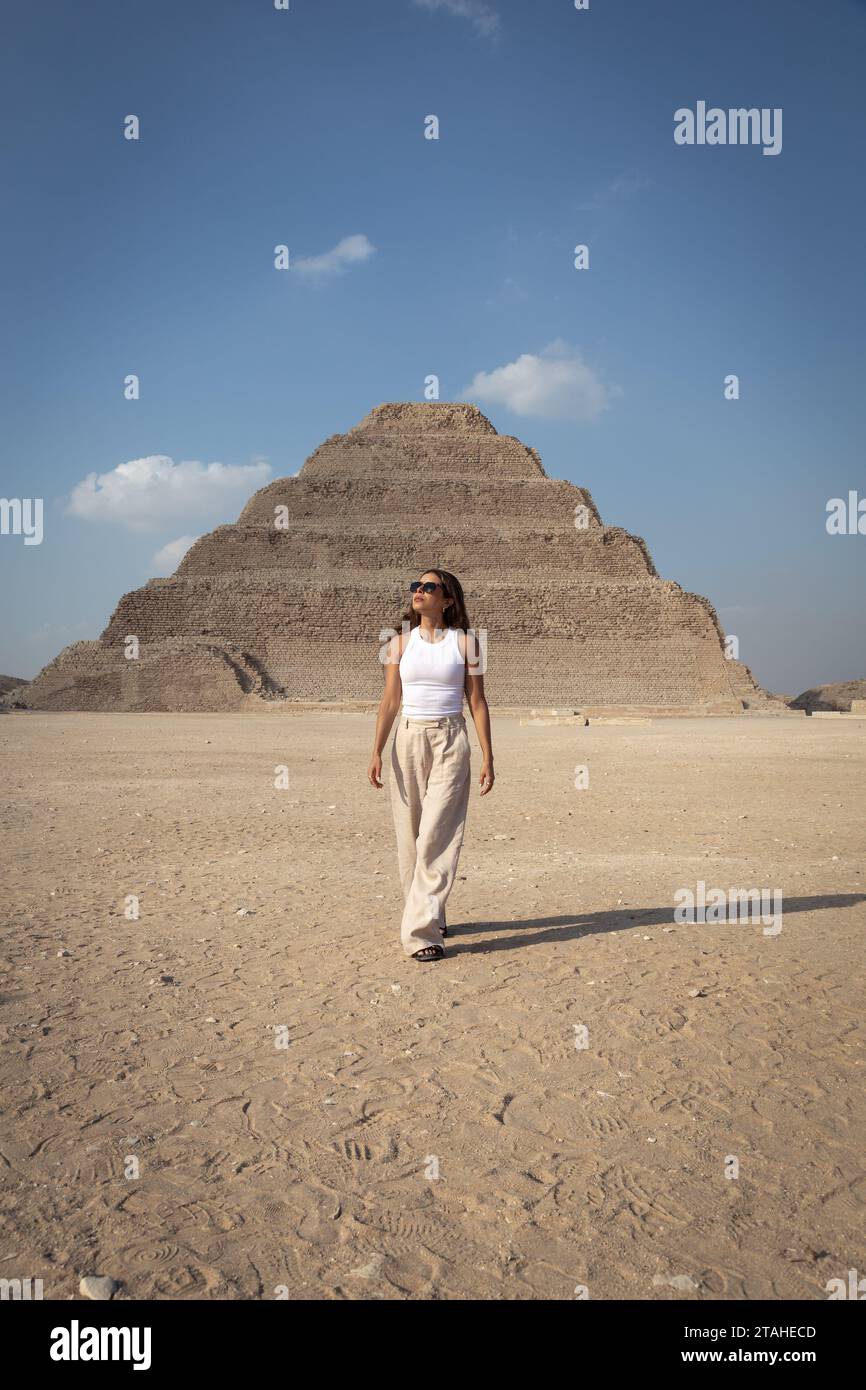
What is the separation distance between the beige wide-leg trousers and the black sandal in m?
0.02

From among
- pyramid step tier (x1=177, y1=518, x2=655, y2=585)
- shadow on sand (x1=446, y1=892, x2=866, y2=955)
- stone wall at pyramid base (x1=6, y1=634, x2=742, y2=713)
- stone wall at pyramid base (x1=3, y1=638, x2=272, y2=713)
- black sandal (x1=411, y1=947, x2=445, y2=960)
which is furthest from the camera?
pyramid step tier (x1=177, y1=518, x2=655, y2=585)

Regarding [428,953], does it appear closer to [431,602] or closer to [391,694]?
[391,694]

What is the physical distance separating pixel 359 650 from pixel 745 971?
5386 centimetres

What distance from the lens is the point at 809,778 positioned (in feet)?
39.5

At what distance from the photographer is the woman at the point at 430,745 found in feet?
13.6

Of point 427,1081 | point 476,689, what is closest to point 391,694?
point 476,689

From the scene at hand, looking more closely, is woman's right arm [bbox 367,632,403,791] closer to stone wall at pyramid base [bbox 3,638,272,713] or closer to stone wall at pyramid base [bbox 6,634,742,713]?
stone wall at pyramid base [bbox 3,638,272,713]

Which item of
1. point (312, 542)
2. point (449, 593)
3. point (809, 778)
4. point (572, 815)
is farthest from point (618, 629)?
point (449, 593)

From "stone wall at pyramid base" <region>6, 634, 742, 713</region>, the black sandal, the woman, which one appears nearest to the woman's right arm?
the woman

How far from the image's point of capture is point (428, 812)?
4203 millimetres

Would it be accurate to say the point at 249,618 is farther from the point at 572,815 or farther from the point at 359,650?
the point at 572,815

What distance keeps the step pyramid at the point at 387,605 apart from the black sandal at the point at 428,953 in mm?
43653

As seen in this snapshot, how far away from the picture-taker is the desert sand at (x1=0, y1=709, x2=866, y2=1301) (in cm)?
203

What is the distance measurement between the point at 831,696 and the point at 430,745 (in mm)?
57662
